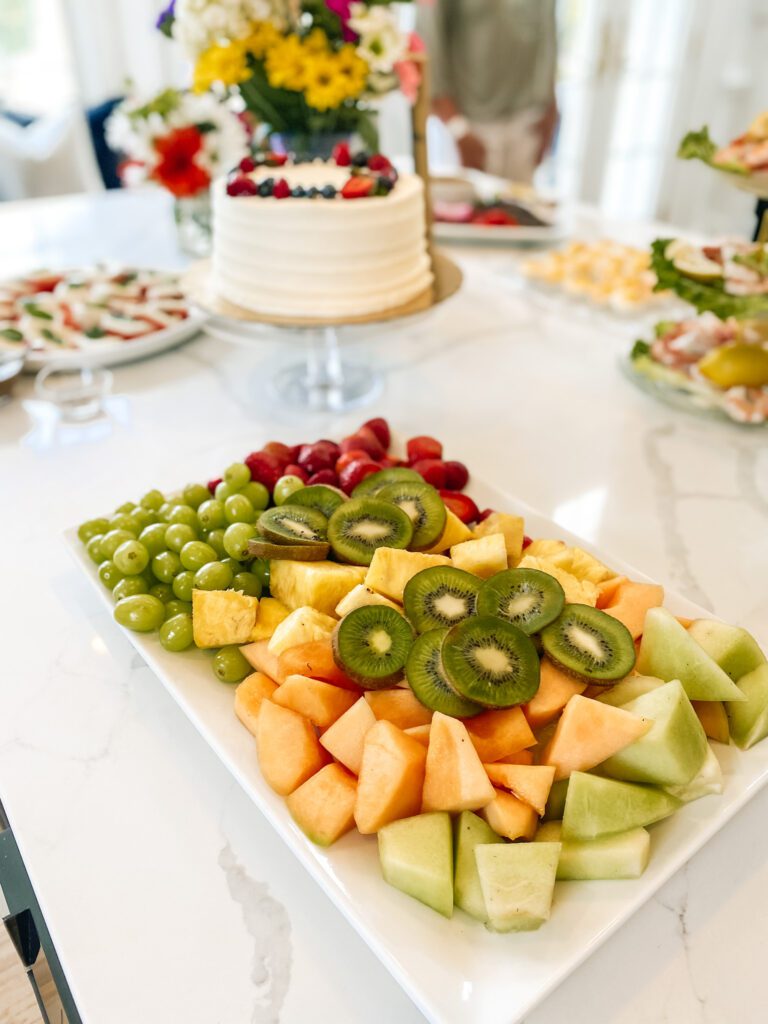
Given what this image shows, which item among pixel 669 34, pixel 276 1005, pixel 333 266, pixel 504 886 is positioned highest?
pixel 669 34

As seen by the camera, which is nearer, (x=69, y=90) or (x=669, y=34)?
(x=669, y=34)

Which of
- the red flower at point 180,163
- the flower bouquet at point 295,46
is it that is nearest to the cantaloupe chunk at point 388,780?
the flower bouquet at point 295,46

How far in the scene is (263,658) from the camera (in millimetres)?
807

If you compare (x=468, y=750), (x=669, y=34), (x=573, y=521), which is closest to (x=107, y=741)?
(x=468, y=750)

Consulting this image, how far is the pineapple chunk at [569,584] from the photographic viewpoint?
0.83 m

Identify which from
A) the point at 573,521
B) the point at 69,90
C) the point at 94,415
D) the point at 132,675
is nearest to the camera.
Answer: the point at 132,675

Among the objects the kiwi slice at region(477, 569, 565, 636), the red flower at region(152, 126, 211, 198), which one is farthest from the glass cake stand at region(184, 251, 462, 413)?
the kiwi slice at region(477, 569, 565, 636)

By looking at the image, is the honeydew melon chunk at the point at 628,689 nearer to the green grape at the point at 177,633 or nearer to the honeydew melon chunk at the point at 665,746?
the honeydew melon chunk at the point at 665,746

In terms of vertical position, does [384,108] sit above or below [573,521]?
above

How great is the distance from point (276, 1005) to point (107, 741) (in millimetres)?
332

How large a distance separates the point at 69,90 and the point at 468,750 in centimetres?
421

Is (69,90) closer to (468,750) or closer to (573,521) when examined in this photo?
(573,521)

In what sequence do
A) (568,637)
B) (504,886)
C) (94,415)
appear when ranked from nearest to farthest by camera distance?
(504,886) → (568,637) → (94,415)

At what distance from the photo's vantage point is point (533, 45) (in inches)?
134
